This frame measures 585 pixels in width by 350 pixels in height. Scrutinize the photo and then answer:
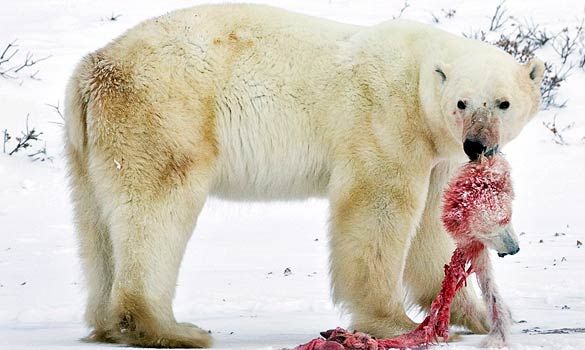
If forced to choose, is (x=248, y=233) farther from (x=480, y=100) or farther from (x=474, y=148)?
(x=474, y=148)

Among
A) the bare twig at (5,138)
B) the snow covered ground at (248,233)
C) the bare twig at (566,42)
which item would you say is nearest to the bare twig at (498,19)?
the snow covered ground at (248,233)

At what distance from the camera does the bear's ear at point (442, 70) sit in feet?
16.8

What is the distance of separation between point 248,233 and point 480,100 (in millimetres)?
3827

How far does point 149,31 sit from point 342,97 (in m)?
1.01

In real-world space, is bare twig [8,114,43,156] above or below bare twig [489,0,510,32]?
below

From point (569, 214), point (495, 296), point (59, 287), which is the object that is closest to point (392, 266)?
point (495, 296)

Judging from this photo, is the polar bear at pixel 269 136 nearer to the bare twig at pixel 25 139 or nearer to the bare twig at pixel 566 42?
the bare twig at pixel 25 139

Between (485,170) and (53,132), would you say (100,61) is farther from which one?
(53,132)

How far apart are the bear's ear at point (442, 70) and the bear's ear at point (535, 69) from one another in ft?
1.25

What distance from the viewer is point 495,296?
460 centimetres

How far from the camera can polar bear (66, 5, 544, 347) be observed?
198 inches

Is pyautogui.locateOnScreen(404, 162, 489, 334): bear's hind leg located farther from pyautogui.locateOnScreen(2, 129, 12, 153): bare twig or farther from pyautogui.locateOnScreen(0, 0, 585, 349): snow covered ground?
pyautogui.locateOnScreen(2, 129, 12, 153): bare twig

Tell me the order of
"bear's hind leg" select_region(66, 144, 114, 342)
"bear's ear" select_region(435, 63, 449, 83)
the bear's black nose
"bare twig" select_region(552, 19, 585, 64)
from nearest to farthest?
the bear's black nose → "bear's ear" select_region(435, 63, 449, 83) → "bear's hind leg" select_region(66, 144, 114, 342) → "bare twig" select_region(552, 19, 585, 64)

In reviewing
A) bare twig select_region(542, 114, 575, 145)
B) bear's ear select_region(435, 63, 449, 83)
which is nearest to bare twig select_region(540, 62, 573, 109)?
bare twig select_region(542, 114, 575, 145)
